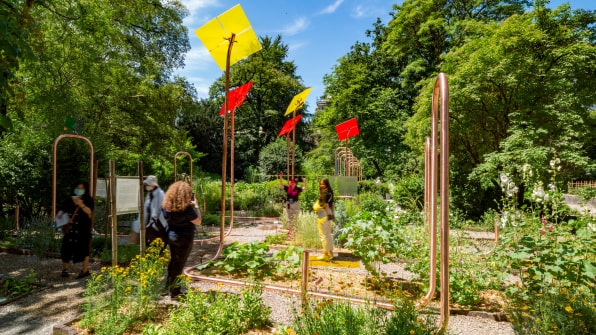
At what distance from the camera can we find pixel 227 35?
229 inches

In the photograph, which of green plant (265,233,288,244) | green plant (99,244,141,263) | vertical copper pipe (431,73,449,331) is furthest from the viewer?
green plant (265,233,288,244)

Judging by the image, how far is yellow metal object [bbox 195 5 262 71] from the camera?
5.52 metres

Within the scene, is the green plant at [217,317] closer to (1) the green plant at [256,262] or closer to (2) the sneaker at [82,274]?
(1) the green plant at [256,262]

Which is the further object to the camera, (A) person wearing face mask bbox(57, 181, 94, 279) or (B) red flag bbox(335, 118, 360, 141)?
→ (B) red flag bbox(335, 118, 360, 141)

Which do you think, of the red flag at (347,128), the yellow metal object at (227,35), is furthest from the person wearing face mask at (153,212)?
the red flag at (347,128)

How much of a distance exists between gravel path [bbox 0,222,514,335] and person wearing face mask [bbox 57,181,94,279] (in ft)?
1.01

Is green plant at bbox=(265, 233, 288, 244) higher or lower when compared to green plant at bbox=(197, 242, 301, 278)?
lower

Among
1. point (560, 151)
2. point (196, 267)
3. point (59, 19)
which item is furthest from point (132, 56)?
point (560, 151)

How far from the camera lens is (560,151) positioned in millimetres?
10656

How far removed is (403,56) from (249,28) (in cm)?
2146

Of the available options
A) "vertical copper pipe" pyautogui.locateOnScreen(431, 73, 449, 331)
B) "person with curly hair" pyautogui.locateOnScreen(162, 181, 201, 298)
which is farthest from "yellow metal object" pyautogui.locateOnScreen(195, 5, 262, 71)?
"vertical copper pipe" pyautogui.locateOnScreen(431, 73, 449, 331)

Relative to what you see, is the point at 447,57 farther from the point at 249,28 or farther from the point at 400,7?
the point at 400,7

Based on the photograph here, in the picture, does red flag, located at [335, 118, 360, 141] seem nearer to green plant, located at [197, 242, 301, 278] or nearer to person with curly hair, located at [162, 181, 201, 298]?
green plant, located at [197, 242, 301, 278]

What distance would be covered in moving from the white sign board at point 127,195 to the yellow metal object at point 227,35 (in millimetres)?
2403
